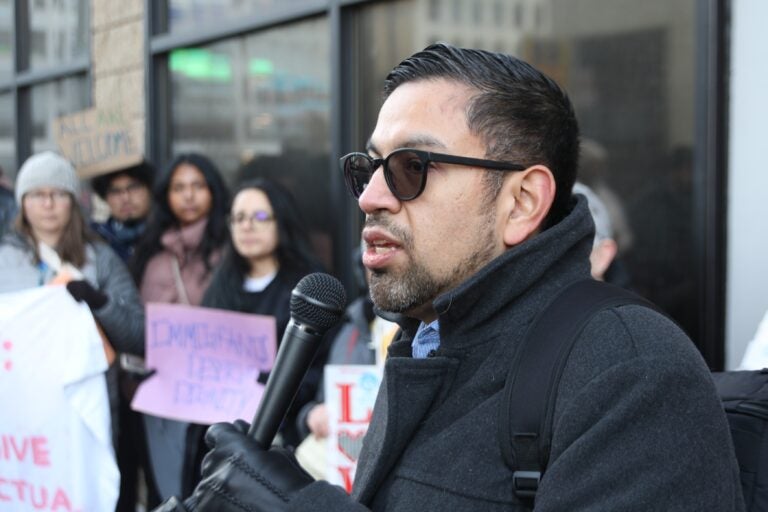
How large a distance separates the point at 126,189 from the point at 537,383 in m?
4.39

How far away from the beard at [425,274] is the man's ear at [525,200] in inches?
1.4

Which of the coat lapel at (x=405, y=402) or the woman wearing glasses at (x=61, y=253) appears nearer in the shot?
the coat lapel at (x=405, y=402)

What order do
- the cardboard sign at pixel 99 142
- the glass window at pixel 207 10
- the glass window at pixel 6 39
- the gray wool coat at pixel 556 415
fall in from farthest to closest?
1. the glass window at pixel 6 39
2. the glass window at pixel 207 10
3. the cardboard sign at pixel 99 142
4. the gray wool coat at pixel 556 415

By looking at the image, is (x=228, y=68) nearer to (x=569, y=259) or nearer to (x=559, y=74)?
(x=559, y=74)

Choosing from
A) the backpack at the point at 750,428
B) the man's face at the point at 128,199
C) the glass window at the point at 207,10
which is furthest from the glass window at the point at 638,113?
the man's face at the point at 128,199

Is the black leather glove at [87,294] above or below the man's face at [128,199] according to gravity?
below

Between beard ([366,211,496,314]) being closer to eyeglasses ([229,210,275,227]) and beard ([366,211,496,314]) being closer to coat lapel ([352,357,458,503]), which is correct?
coat lapel ([352,357,458,503])

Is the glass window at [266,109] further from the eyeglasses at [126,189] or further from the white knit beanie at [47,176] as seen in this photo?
the white knit beanie at [47,176]

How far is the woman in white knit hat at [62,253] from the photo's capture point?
4109mm

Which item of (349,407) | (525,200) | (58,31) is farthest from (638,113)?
(58,31)

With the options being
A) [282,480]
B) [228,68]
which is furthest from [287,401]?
[228,68]

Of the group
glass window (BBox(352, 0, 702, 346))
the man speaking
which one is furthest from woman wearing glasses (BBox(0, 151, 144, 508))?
the man speaking

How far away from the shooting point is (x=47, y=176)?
4480 millimetres

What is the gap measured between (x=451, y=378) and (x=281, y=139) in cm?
385
